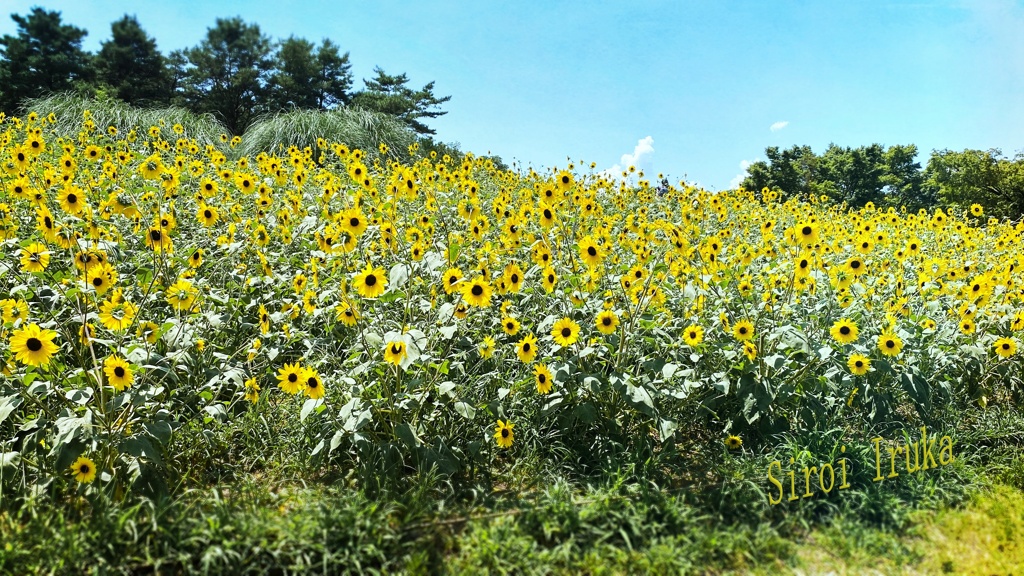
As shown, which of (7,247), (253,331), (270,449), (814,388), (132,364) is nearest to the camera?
(132,364)

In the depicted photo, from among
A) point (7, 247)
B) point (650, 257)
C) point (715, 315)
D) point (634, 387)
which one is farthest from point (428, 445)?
point (7, 247)

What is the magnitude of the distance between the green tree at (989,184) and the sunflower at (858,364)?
20.2 meters

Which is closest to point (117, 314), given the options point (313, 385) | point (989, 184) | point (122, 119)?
point (313, 385)

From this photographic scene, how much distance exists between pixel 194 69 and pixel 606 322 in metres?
33.4

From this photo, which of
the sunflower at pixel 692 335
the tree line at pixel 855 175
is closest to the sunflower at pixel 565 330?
the sunflower at pixel 692 335

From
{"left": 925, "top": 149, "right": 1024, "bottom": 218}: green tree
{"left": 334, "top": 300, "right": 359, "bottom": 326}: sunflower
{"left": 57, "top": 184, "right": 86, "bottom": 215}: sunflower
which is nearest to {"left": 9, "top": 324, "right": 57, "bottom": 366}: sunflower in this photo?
{"left": 57, "top": 184, "right": 86, "bottom": 215}: sunflower

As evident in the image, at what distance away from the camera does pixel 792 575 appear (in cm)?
227

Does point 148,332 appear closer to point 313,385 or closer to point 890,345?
point 313,385

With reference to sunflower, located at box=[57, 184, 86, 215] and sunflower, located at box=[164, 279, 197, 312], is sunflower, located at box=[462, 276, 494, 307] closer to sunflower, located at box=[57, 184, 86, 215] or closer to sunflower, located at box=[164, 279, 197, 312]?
sunflower, located at box=[164, 279, 197, 312]

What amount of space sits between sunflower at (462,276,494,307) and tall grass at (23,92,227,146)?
36.2 feet

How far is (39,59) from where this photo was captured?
87.3 ft

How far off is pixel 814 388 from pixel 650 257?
1393mm

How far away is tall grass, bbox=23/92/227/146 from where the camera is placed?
12.1 metres

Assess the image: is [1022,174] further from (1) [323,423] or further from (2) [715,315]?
(1) [323,423]
